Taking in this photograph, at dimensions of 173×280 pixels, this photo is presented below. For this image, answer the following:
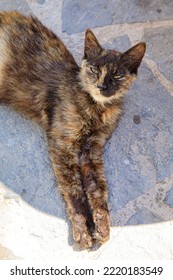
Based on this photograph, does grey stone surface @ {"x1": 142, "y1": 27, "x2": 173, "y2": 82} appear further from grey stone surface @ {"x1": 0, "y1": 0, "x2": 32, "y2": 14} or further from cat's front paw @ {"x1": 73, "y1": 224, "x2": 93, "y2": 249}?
cat's front paw @ {"x1": 73, "y1": 224, "x2": 93, "y2": 249}

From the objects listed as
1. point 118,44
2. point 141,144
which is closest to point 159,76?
point 118,44

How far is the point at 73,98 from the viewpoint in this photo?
10.7ft

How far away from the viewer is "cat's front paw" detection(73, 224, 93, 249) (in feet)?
10.1

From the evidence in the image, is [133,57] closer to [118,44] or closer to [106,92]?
[106,92]

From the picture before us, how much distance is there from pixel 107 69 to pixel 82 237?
45.5 inches

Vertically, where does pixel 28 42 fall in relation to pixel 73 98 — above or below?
above

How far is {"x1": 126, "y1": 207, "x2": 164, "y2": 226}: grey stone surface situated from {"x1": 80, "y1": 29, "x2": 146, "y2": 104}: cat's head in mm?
851

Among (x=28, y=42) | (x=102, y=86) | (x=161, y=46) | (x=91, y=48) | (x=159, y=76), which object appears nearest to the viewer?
(x=102, y=86)

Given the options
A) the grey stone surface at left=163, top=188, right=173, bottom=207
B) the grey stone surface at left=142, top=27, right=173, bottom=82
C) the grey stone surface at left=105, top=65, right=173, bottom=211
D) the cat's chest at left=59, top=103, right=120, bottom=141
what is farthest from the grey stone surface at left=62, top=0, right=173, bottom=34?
the grey stone surface at left=163, top=188, right=173, bottom=207

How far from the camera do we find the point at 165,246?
3139 mm

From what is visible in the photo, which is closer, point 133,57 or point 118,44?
point 133,57

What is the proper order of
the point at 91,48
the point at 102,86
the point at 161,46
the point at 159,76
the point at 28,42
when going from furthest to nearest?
the point at 161,46 < the point at 159,76 < the point at 28,42 < the point at 91,48 < the point at 102,86

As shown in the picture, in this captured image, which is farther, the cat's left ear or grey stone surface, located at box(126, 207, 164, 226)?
grey stone surface, located at box(126, 207, 164, 226)

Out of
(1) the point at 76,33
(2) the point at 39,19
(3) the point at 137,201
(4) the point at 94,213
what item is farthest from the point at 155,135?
(2) the point at 39,19
